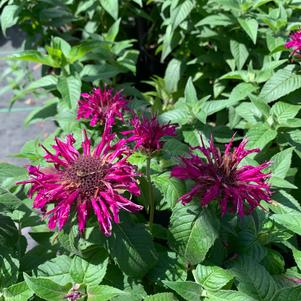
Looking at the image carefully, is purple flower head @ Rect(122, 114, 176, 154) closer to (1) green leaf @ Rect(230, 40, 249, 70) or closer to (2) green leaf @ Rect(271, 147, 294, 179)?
(2) green leaf @ Rect(271, 147, 294, 179)

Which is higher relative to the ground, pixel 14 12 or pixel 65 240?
pixel 14 12

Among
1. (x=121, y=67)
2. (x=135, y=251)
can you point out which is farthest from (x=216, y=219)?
(x=121, y=67)

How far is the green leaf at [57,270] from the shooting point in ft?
3.73

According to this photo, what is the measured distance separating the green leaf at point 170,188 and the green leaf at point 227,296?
0.74 ft

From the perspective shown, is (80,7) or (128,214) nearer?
(128,214)

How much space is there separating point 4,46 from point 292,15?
2.58m

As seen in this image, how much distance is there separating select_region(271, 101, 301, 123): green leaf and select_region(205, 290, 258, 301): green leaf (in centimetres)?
69

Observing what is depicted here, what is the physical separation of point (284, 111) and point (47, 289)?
97cm

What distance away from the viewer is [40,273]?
1145 millimetres

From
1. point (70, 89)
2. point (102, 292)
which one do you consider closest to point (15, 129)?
point (70, 89)

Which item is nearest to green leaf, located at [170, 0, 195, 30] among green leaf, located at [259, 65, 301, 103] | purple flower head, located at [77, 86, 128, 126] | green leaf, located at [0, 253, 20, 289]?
green leaf, located at [259, 65, 301, 103]

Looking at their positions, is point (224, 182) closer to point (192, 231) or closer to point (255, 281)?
point (192, 231)

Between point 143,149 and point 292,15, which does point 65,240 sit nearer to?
point 143,149

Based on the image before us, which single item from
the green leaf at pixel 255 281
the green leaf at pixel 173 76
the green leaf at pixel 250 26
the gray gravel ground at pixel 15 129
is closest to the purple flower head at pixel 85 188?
the green leaf at pixel 255 281
